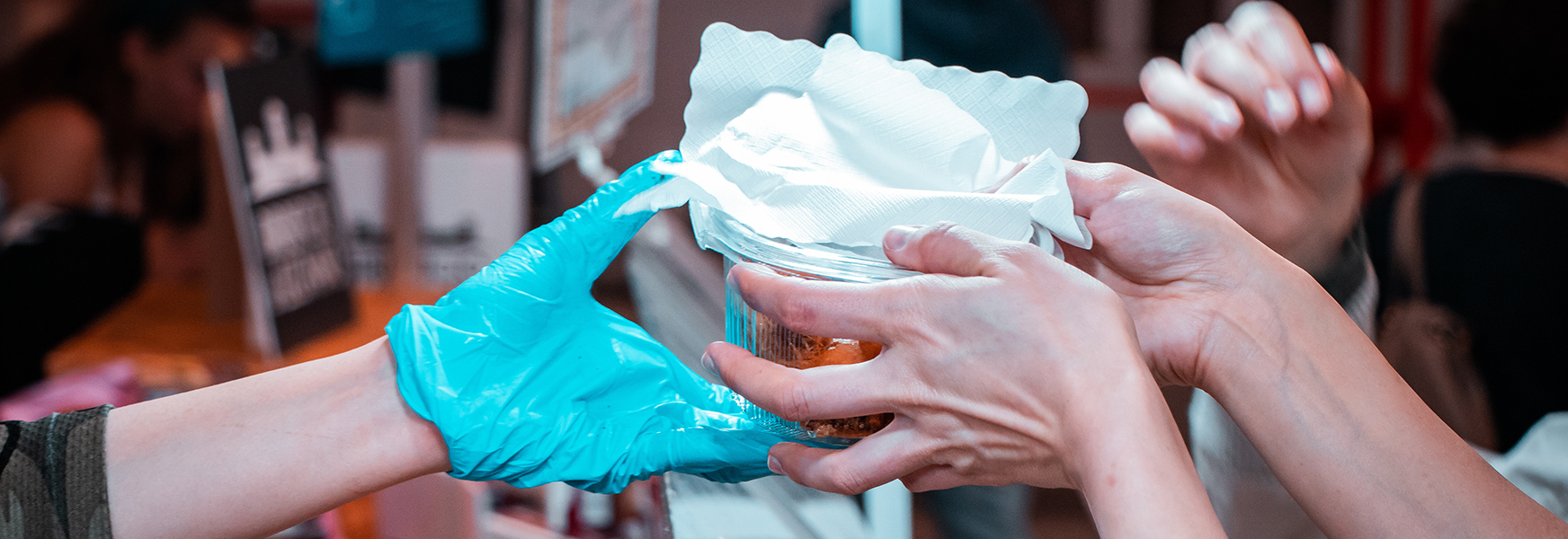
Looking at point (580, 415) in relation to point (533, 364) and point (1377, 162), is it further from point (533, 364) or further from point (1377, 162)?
point (1377, 162)

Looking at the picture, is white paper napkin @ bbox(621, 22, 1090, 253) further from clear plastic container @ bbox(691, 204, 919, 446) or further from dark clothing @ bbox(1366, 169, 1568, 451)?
dark clothing @ bbox(1366, 169, 1568, 451)

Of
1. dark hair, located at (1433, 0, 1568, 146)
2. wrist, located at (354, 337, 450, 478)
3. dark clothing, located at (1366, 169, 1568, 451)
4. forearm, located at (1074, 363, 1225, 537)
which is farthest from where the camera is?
dark hair, located at (1433, 0, 1568, 146)

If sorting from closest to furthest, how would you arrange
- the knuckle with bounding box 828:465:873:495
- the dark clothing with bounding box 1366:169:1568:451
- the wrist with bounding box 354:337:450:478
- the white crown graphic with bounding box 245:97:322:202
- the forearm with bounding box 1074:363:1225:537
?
the forearm with bounding box 1074:363:1225:537, the knuckle with bounding box 828:465:873:495, the wrist with bounding box 354:337:450:478, the dark clothing with bounding box 1366:169:1568:451, the white crown graphic with bounding box 245:97:322:202

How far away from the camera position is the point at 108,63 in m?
2.32

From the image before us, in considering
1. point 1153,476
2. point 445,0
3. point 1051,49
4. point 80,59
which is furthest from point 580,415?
point 80,59

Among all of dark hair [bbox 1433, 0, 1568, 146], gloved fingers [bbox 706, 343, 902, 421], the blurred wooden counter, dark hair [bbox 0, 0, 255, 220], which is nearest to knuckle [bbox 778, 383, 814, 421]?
gloved fingers [bbox 706, 343, 902, 421]

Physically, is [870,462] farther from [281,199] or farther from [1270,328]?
[281,199]

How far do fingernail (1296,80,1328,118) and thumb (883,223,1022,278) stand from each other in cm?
37

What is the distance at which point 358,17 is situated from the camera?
2062 millimetres

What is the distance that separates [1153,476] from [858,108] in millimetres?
345

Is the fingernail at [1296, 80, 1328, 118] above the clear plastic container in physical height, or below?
above

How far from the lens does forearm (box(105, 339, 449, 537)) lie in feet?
2.43

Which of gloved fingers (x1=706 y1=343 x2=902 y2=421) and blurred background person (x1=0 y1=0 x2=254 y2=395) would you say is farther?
blurred background person (x1=0 y1=0 x2=254 y2=395)

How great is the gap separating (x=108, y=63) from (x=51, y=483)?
6.94 ft
